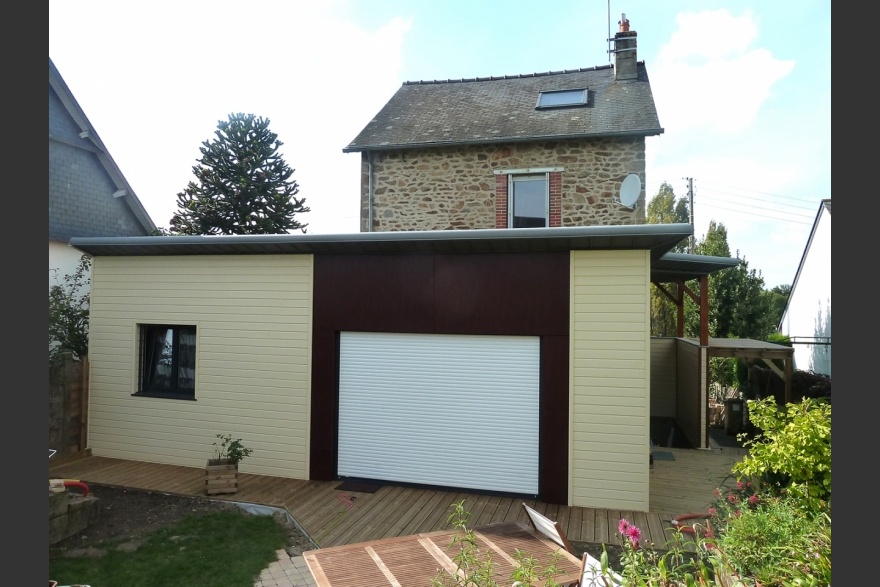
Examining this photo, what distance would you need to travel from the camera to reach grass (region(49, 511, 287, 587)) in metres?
4.55

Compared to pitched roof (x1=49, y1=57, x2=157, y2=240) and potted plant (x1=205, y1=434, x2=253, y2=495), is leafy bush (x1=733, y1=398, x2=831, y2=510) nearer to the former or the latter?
potted plant (x1=205, y1=434, x2=253, y2=495)

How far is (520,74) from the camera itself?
1417 centimetres

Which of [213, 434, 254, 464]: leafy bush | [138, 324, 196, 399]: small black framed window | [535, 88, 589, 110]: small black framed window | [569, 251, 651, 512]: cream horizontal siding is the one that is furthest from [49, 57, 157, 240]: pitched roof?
[535, 88, 589, 110]: small black framed window

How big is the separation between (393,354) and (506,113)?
752cm

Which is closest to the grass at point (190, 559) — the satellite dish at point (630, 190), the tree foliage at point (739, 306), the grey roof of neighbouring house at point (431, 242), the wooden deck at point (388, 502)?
the wooden deck at point (388, 502)

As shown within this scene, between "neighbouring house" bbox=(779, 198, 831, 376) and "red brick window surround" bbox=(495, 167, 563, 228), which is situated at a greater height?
"red brick window surround" bbox=(495, 167, 563, 228)

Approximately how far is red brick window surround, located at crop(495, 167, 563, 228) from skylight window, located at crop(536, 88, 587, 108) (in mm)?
2055

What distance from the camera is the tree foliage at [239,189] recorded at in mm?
21453

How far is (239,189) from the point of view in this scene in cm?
2173
